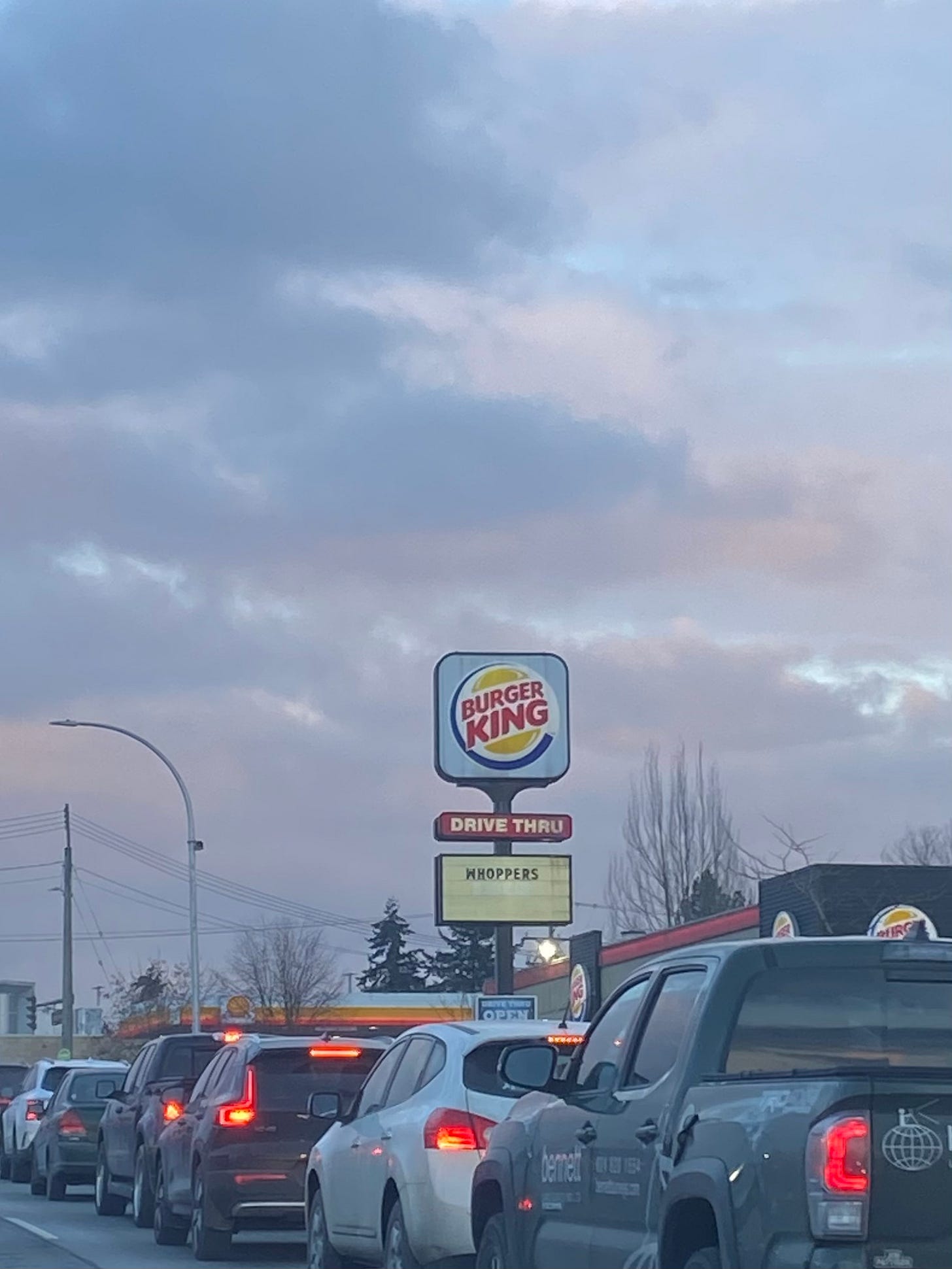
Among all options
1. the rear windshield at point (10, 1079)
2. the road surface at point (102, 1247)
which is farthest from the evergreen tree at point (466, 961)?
the road surface at point (102, 1247)

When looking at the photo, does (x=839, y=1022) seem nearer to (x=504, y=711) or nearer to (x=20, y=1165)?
(x=20, y=1165)

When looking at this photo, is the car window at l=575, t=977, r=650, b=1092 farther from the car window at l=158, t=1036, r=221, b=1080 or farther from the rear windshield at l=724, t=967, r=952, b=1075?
the car window at l=158, t=1036, r=221, b=1080

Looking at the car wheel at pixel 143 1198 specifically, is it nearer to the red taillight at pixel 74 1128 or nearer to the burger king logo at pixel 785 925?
the red taillight at pixel 74 1128

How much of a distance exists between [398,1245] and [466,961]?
259 ft

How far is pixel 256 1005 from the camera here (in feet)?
241

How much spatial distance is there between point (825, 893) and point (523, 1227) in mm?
23022

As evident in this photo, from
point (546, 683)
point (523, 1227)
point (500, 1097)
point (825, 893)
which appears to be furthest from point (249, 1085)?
point (546, 683)

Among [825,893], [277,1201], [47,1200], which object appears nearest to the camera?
[277,1201]

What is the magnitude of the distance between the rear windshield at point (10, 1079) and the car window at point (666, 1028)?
95.9 feet

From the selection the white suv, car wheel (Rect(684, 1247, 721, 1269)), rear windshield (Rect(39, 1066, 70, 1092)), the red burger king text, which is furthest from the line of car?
the red burger king text

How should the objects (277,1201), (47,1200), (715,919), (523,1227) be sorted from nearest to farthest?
(523,1227) → (277,1201) → (47,1200) → (715,919)

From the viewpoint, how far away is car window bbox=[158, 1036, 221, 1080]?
21094 mm

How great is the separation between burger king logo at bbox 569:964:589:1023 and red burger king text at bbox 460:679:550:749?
34.1ft

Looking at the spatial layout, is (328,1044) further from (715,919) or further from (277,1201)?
(715,919)
